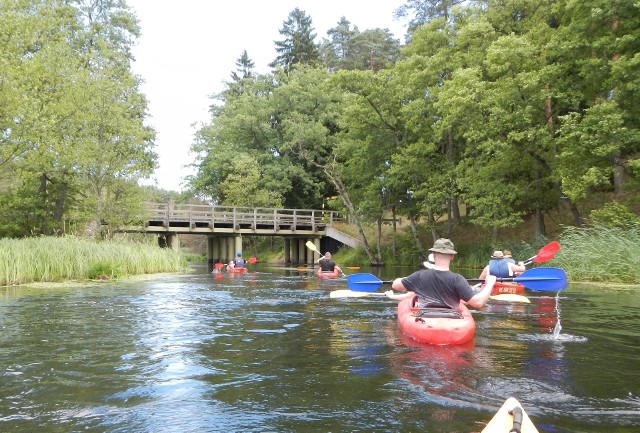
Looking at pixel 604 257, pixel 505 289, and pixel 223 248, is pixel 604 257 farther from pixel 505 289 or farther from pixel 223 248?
pixel 223 248

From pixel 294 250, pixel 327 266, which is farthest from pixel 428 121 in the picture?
pixel 294 250

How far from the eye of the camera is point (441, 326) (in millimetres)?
6309

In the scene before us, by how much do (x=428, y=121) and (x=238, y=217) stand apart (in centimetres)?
1394

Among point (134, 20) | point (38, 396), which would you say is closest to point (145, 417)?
point (38, 396)

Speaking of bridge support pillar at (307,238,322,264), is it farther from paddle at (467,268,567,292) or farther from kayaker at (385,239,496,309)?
kayaker at (385,239,496,309)

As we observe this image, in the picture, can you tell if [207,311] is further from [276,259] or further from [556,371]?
[276,259]

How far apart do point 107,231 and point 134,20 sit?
14.8 metres

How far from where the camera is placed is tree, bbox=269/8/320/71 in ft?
158

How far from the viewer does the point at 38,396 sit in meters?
4.35

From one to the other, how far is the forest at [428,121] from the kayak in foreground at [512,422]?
15381mm

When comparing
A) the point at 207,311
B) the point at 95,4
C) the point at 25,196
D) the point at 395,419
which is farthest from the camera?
the point at 95,4

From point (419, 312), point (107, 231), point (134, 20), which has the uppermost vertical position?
point (134, 20)

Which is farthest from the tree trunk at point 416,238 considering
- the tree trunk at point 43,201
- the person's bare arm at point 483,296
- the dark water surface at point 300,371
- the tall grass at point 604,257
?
the person's bare arm at point 483,296

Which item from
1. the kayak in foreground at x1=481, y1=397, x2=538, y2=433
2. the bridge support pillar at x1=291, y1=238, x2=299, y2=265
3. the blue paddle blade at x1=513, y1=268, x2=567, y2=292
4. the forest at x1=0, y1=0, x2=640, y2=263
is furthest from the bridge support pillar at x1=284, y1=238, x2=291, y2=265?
the kayak in foreground at x1=481, y1=397, x2=538, y2=433
